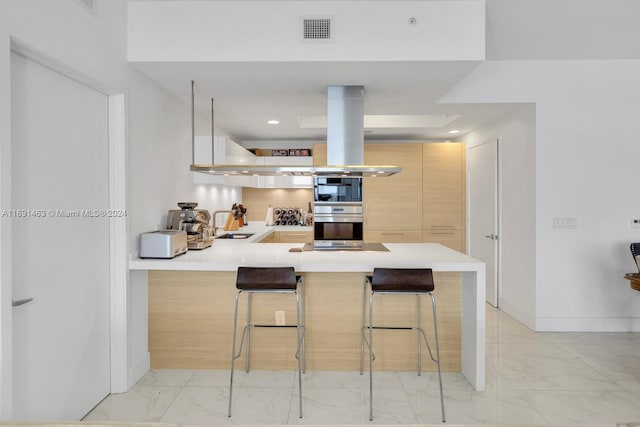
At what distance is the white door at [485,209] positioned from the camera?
4969mm

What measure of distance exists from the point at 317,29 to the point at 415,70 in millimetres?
780

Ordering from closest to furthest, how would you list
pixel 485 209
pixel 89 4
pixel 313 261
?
pixel 89 4 < pixel 313 261 < pixel 485 209

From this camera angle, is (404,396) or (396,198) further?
(396,198)

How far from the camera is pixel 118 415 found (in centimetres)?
250

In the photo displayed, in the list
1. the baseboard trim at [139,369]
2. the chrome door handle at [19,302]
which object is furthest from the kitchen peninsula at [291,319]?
the chrome door handle at [19,302]

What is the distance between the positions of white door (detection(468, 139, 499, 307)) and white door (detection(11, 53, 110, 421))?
4211 millimetres

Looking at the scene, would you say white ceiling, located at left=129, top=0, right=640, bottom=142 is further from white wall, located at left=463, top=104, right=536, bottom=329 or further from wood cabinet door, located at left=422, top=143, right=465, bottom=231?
wood cabinet door, located at left=422, top=143, right=465, bottom=231

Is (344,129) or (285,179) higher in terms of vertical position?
(344,129)

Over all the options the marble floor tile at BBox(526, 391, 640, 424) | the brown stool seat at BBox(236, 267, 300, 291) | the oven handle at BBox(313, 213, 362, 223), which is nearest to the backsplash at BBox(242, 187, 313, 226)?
the oven handle at BBox(313, 213, 362, 223)

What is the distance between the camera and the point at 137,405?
2.61 m

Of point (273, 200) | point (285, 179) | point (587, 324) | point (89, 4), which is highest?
point (89, 4)

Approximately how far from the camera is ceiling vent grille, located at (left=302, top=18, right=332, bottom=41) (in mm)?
2764

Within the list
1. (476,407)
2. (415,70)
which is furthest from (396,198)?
(476,407)

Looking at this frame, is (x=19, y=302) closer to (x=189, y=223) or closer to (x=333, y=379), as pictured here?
(x=189, y=223)
